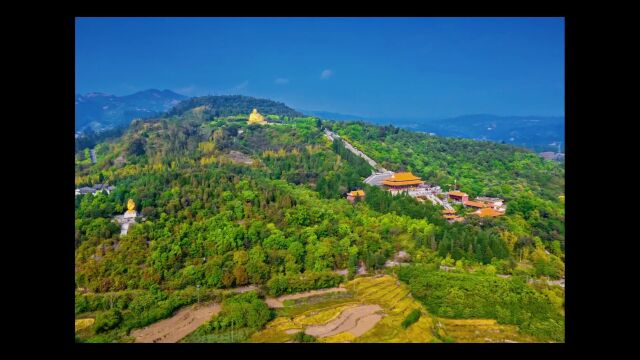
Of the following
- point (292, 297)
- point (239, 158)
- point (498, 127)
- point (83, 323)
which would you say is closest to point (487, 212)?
point (292, 297)

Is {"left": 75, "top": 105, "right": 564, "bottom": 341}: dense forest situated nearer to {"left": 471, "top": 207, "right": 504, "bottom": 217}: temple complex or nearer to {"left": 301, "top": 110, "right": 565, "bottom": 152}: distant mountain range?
{"left": 471, "top": 207, "right": 504, "bottom": 217}: temple complex

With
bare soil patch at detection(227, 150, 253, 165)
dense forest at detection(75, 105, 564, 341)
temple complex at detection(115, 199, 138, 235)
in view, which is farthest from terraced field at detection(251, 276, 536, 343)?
bare soil patch at detection(227, 150, 253, 165)

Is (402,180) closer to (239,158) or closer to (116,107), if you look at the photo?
(239,158)

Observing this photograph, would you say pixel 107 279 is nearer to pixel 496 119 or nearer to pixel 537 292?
pixel 537 292

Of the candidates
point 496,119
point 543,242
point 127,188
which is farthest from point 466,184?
point 496,119

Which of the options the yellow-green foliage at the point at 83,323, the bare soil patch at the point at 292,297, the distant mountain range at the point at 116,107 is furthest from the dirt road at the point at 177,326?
the distant mountain range at the point at 116,107

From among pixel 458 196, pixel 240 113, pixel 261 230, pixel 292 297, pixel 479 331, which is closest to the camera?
pixel 479 331
